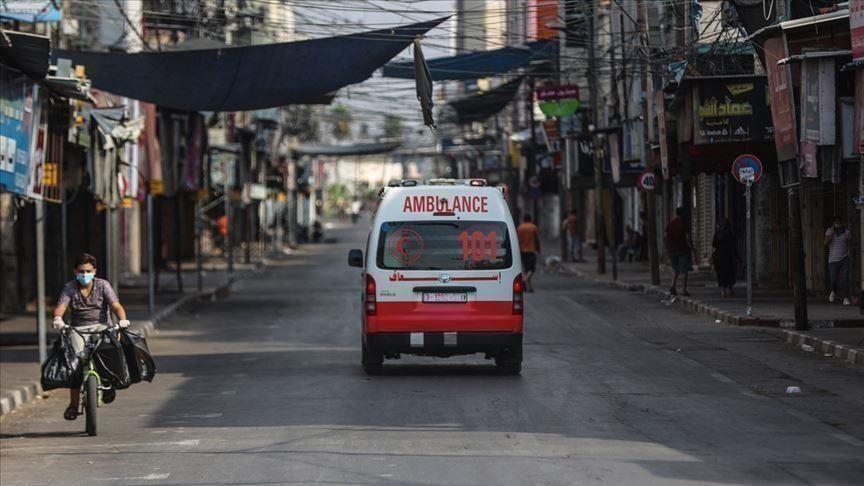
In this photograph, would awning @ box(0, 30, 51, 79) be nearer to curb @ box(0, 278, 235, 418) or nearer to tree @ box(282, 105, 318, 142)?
curb @ box(0, 278, 235, 418)

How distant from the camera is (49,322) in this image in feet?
102

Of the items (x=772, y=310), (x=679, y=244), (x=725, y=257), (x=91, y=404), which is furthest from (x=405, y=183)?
(x=725, y=257)

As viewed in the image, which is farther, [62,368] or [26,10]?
[26,10]

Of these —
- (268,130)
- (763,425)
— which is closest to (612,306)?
(763,425)

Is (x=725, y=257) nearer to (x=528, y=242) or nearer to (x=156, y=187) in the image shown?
(x=528, y=242)

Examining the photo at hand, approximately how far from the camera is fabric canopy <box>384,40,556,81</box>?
102 ft

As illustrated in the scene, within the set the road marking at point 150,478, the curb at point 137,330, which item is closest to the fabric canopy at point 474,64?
the curb at point 137,330

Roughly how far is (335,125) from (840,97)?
118 metres

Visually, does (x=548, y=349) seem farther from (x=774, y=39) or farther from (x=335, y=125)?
(x=335, y=125)

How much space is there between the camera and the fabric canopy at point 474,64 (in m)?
31.2

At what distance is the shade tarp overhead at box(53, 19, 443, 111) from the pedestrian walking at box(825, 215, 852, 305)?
29.7ft

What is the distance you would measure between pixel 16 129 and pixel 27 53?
1.46 meters

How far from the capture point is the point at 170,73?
26031 millimetres

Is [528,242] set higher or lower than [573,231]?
lower
